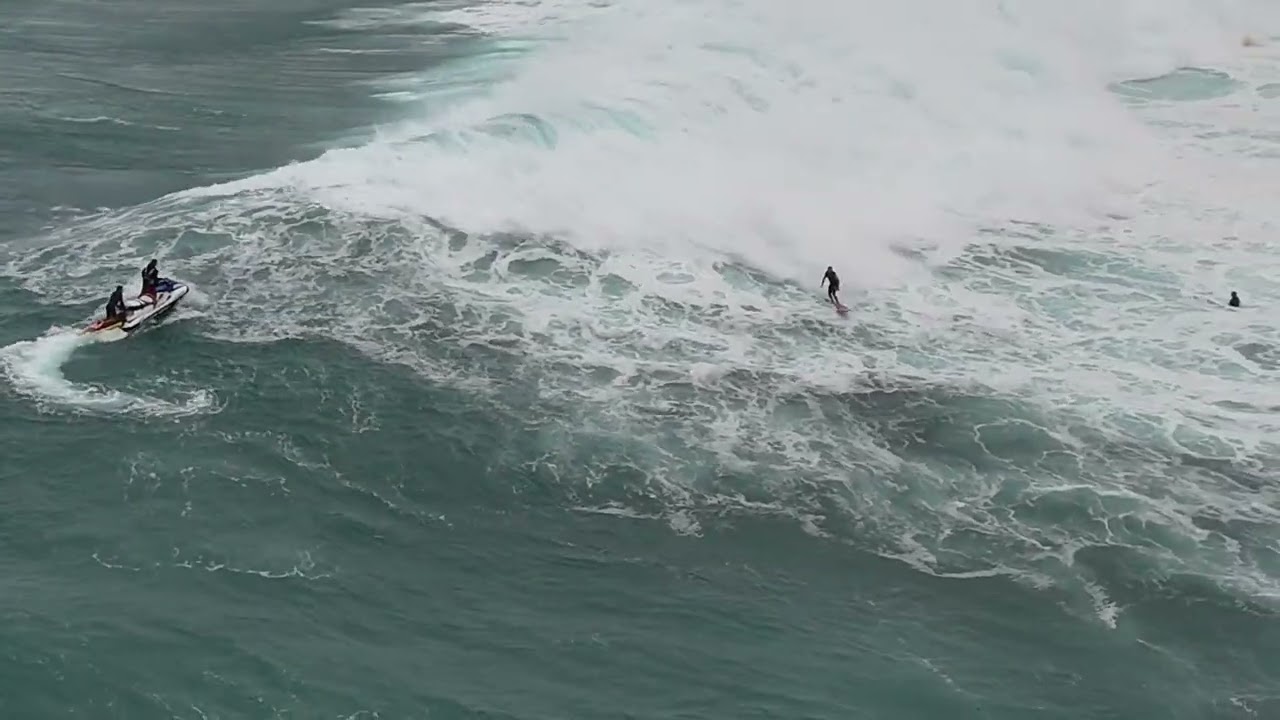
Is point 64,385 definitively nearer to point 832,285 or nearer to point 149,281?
point 149,281

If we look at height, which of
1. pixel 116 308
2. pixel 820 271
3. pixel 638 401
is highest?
pixel 116 308

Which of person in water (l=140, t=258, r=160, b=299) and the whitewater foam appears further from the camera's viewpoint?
person in water (l=140, t=258, r=160, b=299)

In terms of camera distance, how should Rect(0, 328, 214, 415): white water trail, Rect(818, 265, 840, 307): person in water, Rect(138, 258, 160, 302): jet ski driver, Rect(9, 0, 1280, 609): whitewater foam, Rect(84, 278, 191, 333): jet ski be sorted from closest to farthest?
Rect(9, 0, 1280, 609): whitewater foam < Rect(0, 328, 214, 415): white water trail < Rect(84, 278, 191, 333): jet ski < Rect(138, 258, 160, 302): jet ski driver < Rect(818, 265, 840, 307): person in water

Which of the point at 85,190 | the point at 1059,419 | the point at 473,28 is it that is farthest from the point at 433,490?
the point at 473,28

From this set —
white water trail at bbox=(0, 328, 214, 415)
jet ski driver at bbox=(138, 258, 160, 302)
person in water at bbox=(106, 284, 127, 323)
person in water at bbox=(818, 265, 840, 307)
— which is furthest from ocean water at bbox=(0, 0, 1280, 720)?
jet ski driver at bbox=(138, 258, 160, 302)

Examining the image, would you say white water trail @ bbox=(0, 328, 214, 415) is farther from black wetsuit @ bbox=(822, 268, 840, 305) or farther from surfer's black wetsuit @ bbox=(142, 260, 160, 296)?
black wetsuit @ bbox=(822, 268, 840, 305)

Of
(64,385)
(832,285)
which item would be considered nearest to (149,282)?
(64,385)

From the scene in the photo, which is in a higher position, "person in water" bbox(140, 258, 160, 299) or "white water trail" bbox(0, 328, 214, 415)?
"person in water" bbox(140, 258, 160, 299)

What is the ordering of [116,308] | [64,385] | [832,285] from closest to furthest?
[64,385] → [116,308] → [832,285]
